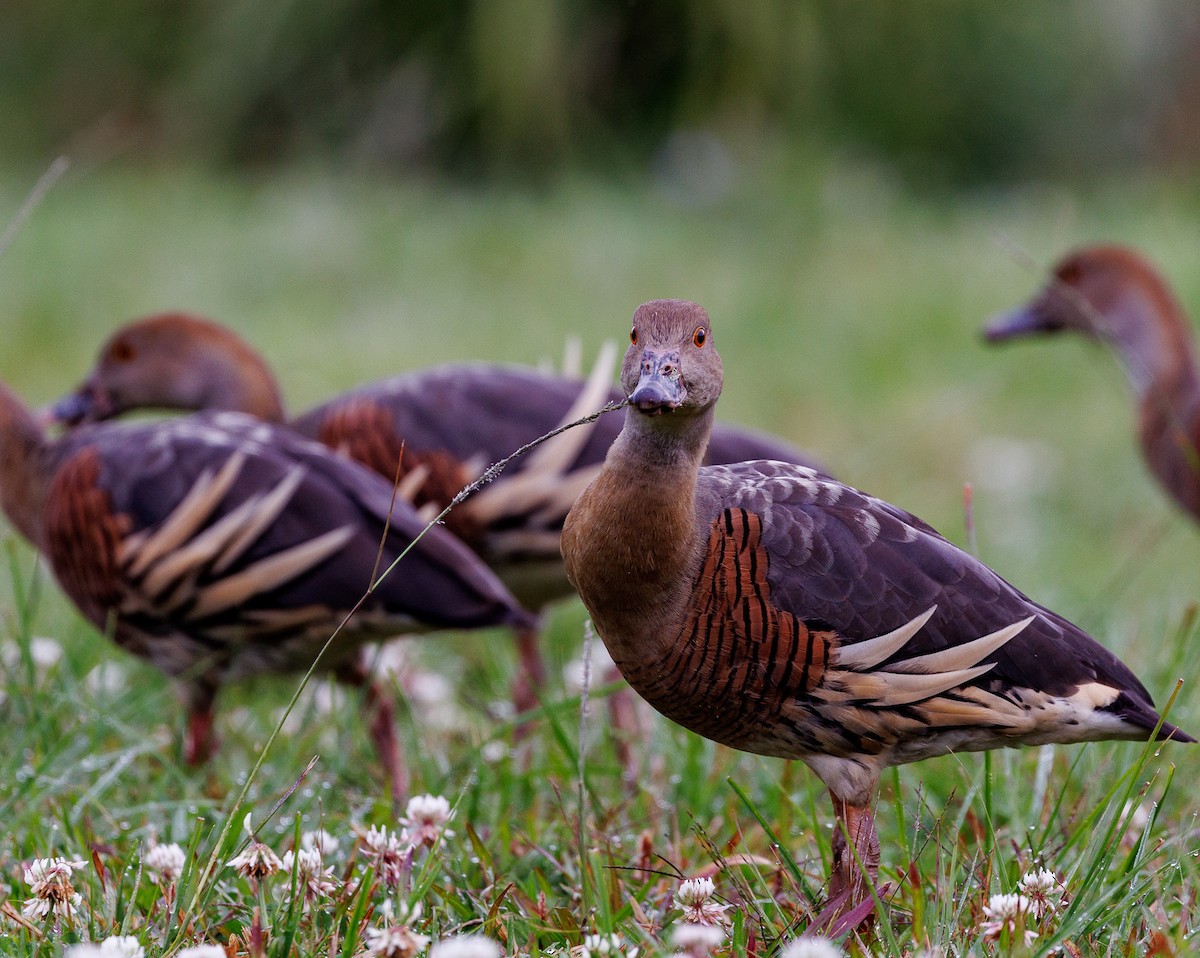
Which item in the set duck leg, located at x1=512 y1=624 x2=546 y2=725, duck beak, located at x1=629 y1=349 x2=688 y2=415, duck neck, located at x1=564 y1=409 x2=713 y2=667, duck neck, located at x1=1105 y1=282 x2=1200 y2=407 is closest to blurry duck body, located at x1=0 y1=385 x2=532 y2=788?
duck leg, located at x1=512 y1=624 x2=546 y2=725

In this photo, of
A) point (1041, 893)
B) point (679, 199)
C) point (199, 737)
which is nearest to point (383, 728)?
point (199, 737)

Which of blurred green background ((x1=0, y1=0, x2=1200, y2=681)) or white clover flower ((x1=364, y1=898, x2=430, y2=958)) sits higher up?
blurred green background ((x1=0, y1=0, x2=1200, y2=681))

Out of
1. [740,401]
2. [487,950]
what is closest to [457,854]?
[487,950]

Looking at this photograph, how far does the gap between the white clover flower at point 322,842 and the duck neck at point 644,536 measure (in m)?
0.57

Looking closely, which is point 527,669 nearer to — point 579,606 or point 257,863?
point 579,606

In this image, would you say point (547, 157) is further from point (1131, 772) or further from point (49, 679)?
Result: point (1131, 772)

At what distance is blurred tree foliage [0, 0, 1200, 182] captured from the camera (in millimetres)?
10000

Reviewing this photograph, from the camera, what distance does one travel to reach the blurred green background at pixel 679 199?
23.3 ft

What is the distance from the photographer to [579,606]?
520 centimetres

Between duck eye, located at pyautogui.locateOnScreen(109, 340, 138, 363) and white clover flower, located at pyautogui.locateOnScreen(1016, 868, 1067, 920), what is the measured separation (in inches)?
120

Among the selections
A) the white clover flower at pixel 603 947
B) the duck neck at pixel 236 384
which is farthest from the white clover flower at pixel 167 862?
the duck neck at pixel 236 384

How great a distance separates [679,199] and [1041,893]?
798 centimetres

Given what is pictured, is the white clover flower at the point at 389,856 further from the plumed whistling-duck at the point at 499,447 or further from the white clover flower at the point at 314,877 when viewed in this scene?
the plumed whistling-duck at the point at 499,447

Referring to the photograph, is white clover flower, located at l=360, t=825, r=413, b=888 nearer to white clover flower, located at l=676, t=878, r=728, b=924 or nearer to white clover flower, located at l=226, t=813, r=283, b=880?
white clover flower, located at l=226, t=813, r=283, b=880
